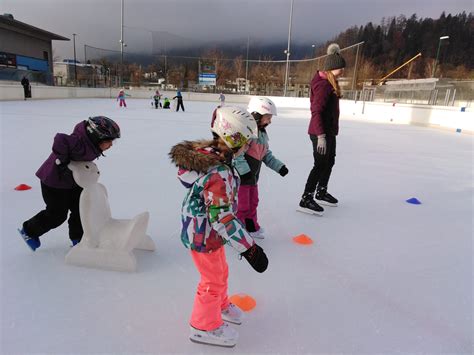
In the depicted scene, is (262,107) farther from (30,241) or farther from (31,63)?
(31,63)

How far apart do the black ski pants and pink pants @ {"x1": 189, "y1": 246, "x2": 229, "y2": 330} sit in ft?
3.75

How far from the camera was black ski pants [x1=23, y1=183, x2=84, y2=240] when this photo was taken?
2111 millimetres

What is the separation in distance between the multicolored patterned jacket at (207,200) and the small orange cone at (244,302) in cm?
55

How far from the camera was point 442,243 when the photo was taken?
270cm

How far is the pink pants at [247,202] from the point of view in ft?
8.38

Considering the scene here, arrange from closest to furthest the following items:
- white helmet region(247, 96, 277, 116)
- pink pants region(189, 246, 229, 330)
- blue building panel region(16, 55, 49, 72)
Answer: pink pants region(189, 246, 229, 330) < white helmet region(247, 96, 277, 116) < blue building panel region(16, 55, 49, 72)

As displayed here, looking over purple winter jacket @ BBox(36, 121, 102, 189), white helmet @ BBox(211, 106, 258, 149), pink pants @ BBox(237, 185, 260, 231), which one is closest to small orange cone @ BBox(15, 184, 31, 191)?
purple winter jacket @ BBox(36, 121, 102, 189)

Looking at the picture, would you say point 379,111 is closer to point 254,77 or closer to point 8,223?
point 8,223

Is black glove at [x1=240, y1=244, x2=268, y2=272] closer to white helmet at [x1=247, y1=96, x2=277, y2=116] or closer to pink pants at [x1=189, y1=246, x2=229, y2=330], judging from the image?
pink pants at [x1=189, y1=246, x2=229, y2=330]

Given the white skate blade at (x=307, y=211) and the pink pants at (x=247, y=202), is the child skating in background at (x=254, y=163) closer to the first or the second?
the pink pants at (x=247, y=202)

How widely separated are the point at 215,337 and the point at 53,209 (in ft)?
4.48

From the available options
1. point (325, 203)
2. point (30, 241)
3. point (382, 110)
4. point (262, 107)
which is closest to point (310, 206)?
point (325, 203)

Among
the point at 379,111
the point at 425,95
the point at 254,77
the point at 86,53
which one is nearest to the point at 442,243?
the point at 425,95

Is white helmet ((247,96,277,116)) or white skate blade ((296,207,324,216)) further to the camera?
white skate blade ((296,207,324,216))
